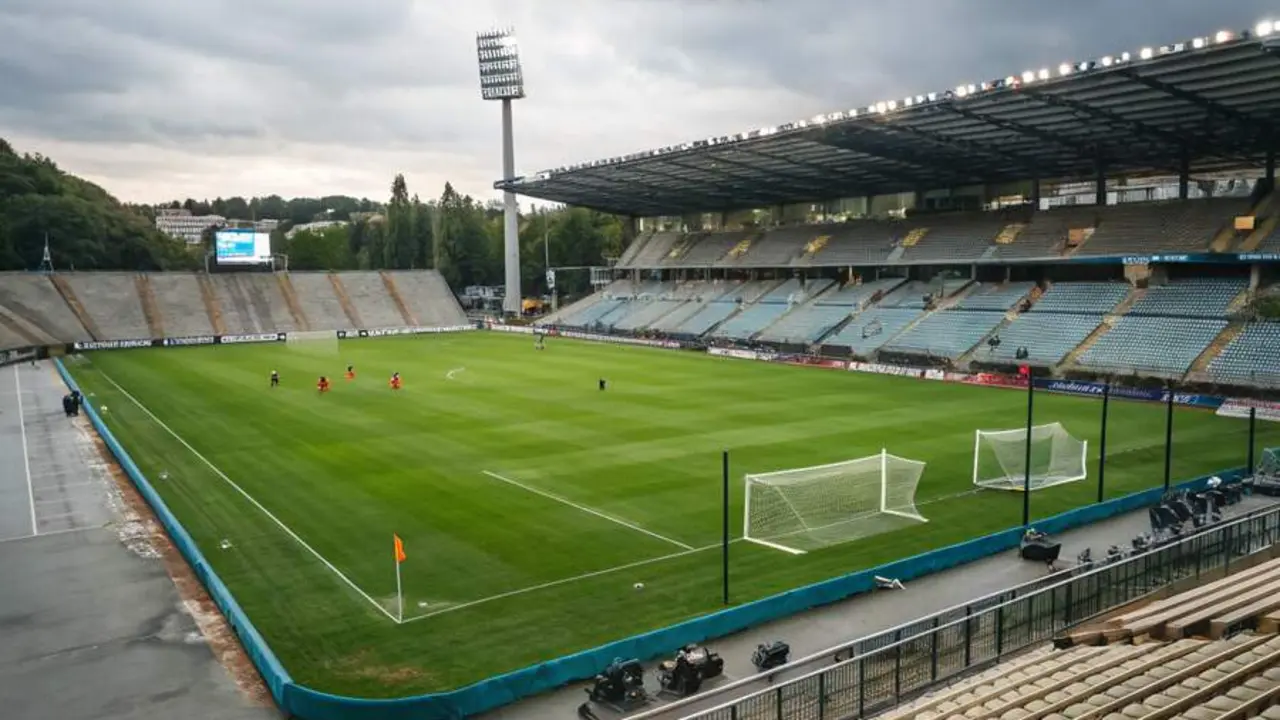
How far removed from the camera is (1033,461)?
26.9m

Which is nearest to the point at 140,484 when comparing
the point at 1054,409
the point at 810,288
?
the point at 1054,409

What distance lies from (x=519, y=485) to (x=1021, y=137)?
4023cm

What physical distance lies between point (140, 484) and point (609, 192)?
2425 inches

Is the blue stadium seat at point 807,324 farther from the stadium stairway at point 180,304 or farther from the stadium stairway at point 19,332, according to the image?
the stadium stairway at point 19,332

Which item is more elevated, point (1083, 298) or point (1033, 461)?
point (1083, 298)

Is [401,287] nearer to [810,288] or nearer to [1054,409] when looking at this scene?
[810,288]

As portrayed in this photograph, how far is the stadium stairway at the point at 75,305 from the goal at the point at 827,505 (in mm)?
72369

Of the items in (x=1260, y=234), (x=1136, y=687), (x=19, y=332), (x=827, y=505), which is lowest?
(x=827, y=505)

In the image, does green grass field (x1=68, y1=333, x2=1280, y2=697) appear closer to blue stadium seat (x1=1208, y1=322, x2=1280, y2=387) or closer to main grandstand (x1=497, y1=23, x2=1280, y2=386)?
Result: blue stadium seat (x1=1208, y1=322, x2=1280, y2=387)

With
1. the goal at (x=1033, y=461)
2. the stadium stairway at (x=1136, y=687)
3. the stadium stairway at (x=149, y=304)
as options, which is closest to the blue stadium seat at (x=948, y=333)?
the goal at (x=1033, y=461)

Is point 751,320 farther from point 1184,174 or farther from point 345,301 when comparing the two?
point 345,301

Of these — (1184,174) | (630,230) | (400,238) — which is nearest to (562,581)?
(1184,174)

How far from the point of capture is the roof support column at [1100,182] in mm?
55803

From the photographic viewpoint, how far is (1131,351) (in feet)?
151
